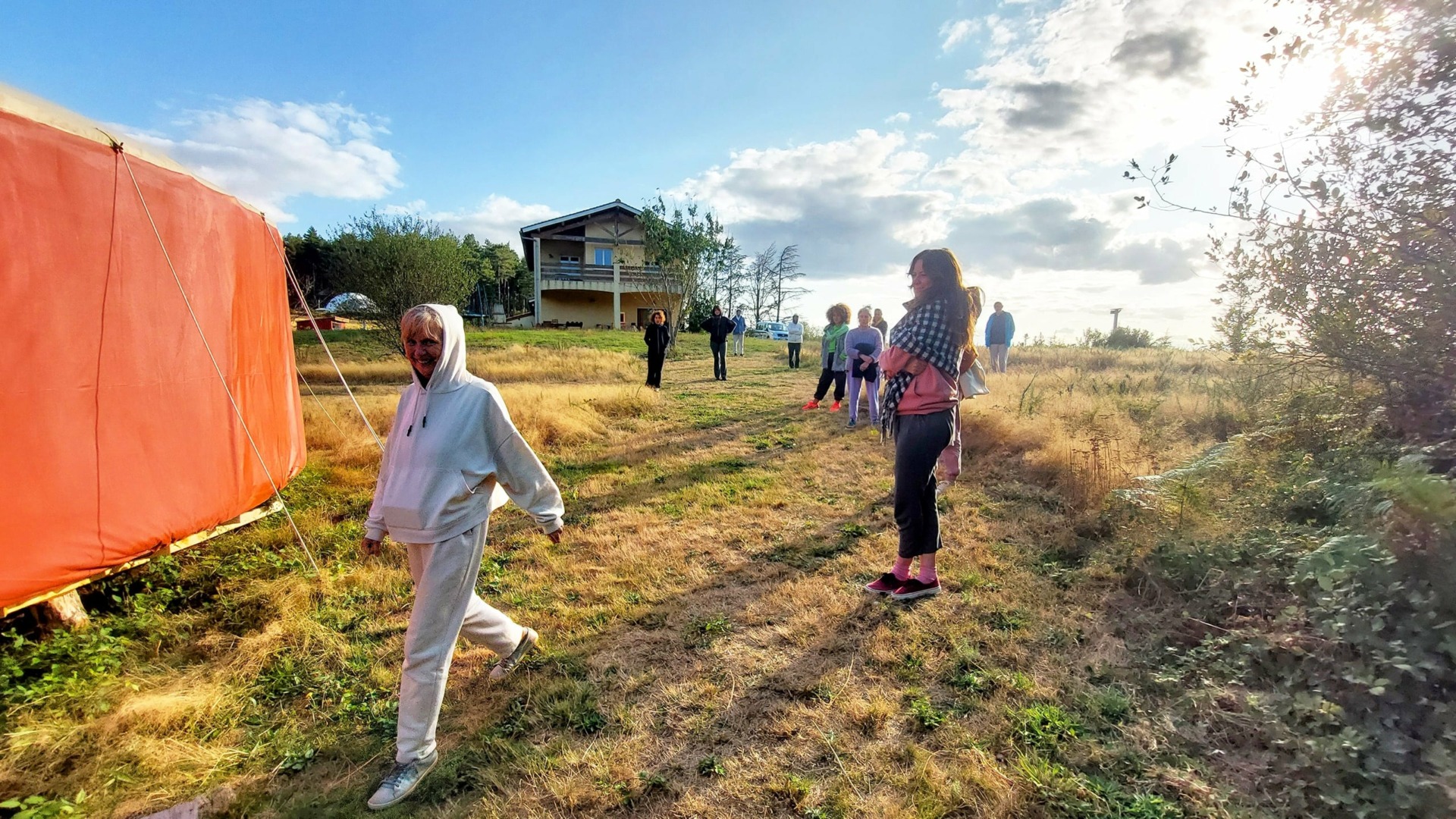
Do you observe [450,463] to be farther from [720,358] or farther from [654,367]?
[720,358]

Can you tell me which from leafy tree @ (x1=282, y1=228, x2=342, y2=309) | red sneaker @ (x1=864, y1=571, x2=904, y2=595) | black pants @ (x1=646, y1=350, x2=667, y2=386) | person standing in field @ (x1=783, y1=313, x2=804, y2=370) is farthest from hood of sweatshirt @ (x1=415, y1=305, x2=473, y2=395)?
leafy tree @ (x1=282, y1=228, x2=342, y2=309)

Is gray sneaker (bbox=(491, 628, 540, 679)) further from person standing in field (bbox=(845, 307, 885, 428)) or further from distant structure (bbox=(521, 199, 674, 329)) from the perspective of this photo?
distant structure (bbox=(521, 199, 674, 329))

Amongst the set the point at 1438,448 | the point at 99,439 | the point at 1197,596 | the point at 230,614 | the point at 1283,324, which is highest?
the point at 1283,324

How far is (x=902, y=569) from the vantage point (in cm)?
361

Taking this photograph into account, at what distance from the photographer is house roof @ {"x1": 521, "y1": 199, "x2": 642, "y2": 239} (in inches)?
1226

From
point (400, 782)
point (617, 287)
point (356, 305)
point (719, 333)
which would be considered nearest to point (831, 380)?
point (719, 333)

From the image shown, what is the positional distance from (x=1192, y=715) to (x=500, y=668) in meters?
3.03

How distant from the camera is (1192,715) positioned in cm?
238

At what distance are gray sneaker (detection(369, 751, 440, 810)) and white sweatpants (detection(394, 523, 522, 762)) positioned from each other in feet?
0.09

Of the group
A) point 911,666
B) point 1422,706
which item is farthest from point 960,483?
point 1422,706

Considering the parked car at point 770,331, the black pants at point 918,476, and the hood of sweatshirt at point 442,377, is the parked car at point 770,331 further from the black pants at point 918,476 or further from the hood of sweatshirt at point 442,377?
the hood of sweatshirt at point 442,377

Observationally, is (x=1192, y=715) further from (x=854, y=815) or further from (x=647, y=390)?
(x=647, y=390)

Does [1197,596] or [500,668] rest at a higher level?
[1197,596]

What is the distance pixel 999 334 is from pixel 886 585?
407 inches
